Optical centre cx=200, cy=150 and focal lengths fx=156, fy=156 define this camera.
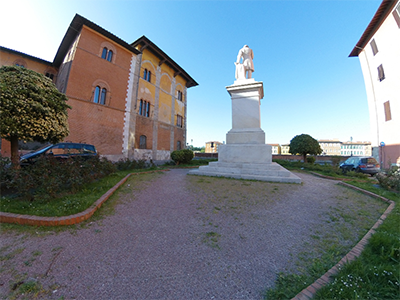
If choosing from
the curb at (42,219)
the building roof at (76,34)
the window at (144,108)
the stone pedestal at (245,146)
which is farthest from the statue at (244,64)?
the building roof at (76,34)

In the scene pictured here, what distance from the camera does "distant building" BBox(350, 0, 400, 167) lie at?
13.0 meters

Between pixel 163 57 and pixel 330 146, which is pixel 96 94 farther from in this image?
pixel 330 146

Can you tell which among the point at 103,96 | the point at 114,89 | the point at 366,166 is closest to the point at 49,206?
the point at 103,96

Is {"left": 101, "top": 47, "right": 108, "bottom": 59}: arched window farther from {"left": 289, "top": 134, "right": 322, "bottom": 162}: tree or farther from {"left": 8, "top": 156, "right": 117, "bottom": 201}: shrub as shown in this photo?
{"left": 289, "top": 134, "right": 322, "bottom": 162}: tree

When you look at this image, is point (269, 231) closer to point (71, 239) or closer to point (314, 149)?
point (71, 239)

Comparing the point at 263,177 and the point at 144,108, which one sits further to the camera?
the point at 144,108

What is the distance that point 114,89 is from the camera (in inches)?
605

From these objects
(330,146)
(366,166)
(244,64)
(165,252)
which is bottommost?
(165,252)

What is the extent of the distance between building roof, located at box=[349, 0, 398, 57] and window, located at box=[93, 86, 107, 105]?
82.4ft

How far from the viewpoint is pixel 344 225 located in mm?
2789

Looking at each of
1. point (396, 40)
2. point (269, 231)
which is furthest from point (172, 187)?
point (396, 40)

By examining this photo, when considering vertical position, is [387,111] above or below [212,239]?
above

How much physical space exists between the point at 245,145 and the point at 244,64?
4576 mm

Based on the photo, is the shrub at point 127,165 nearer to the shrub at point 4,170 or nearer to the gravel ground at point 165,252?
the shrub at point 4,170
